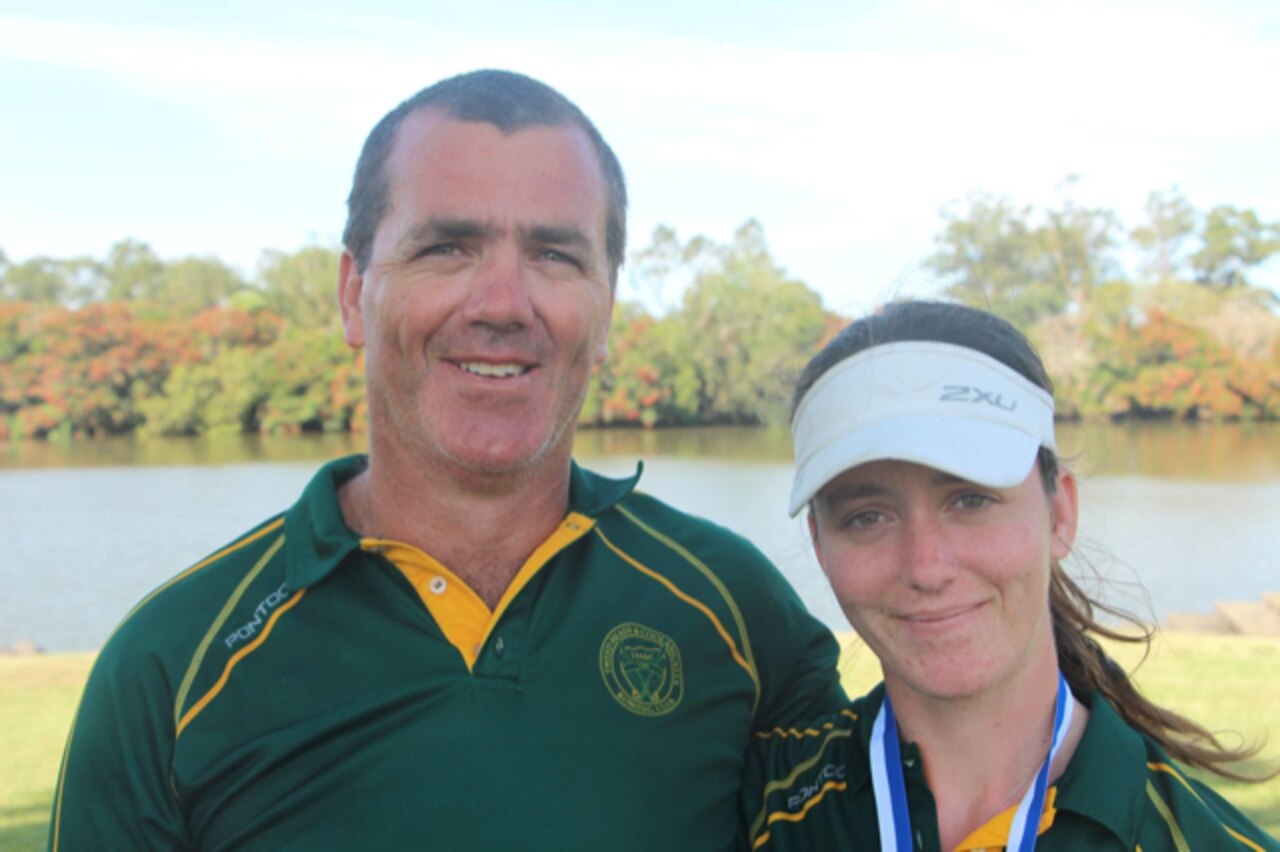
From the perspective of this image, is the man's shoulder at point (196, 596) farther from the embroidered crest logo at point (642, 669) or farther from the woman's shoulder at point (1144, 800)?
the woman's shoulder at point (1144, 800)

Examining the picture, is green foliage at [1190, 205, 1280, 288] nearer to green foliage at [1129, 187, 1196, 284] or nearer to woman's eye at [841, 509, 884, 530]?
green foliage at [1129, 187, 1196, 284]

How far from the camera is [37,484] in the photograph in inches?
1303

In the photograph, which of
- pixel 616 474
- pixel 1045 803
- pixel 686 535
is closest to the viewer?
pixel 1045 803

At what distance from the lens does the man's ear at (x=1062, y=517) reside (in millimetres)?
2227

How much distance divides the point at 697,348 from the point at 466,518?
41.3 metres

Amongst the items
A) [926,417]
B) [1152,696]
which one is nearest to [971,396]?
[926,417]

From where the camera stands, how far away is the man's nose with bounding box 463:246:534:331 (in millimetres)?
2402

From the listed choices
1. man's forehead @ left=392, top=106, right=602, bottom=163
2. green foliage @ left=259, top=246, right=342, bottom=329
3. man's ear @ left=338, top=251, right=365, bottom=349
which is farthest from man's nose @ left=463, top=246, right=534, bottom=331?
green foliage @ left=259, top=246, right=342, bottom=329

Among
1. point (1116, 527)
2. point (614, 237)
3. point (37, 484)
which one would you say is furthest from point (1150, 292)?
point (614, 237)

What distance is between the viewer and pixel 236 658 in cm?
222

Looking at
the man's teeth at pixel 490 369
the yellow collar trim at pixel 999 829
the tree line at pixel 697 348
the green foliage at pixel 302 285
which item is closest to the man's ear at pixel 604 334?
the man's teeth at pixel 490 369

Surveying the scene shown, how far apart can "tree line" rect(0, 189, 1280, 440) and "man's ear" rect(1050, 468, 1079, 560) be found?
34.0 m

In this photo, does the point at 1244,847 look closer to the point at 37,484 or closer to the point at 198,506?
the point at 198,506

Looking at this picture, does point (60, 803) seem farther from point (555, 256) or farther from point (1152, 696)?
point (1152, 696)
